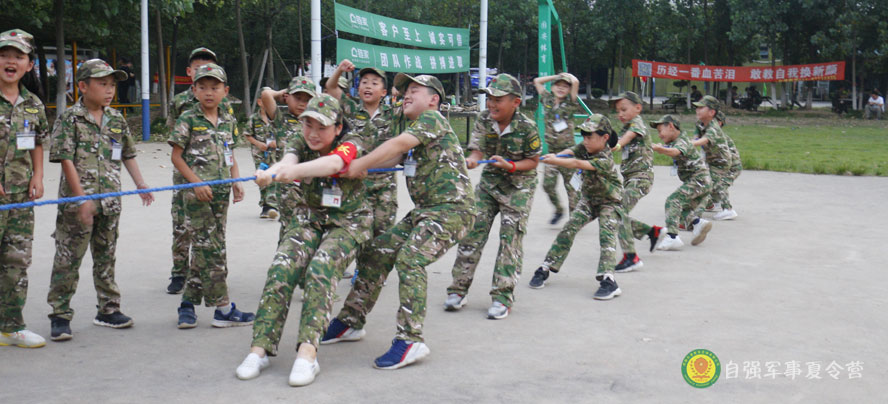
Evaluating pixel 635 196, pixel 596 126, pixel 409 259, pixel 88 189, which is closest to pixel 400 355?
pixel 409 259

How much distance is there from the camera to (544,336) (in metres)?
5.66

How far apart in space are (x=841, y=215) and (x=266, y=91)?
7.85 m

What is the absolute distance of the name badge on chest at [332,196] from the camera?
4832 mm

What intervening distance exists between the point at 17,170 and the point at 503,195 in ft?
11.0

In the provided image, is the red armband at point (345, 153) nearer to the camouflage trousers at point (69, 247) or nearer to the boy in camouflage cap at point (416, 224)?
the boy in camouflage cap at point (416, 224)

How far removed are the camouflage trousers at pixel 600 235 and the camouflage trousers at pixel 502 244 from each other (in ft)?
2.93

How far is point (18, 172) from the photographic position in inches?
202

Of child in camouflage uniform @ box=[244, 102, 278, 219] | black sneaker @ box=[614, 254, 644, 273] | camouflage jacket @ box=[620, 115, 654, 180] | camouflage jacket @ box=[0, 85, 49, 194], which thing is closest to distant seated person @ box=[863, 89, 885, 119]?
camouflage jacket @ box=[620, 115, 654, 180]

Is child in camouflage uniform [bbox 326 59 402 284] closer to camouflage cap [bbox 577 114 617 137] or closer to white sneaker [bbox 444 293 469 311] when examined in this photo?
white sneaker [bbox 444 293 469 311]

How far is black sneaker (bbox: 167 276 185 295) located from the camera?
22.0 ft

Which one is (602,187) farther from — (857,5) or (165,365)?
(857,5)

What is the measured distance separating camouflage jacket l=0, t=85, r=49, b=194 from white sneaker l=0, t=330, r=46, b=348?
0.92m

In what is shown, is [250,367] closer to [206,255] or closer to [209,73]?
[206,255]

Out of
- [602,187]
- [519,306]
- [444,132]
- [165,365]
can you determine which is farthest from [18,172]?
[602,187]
